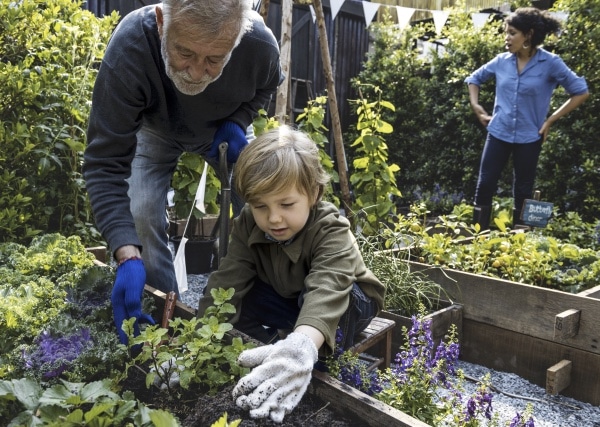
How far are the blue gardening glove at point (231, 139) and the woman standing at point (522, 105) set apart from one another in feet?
9.66

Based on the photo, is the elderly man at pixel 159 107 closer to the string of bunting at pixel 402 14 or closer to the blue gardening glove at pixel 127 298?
the blue gardening glove at pixel 127 298

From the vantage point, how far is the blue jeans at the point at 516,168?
Answer: 452cm

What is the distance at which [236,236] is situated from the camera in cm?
191

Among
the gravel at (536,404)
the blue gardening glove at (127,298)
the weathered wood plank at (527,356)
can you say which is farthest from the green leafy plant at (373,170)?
the blue gardening glove at (127,298)

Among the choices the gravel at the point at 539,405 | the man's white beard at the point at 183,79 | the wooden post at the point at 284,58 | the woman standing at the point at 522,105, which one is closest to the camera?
the man's white beard at the point at 183,79

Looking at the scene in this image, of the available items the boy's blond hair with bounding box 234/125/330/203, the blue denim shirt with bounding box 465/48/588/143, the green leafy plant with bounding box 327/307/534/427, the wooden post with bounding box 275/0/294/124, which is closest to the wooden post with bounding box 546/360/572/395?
the green leafy plant with bounding box 327/307/534/427

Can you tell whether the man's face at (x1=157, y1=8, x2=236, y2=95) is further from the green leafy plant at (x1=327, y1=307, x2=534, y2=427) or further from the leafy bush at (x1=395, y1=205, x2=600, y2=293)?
the leafy bush at (x1=395, y1=205, x2=600, y2=293)

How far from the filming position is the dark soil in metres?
1.24

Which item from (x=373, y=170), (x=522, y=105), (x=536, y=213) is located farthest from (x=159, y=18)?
(x=522, y=105)

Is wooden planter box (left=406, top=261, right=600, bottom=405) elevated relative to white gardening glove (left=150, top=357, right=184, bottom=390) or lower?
lower

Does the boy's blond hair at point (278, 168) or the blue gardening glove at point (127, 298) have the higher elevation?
the boy's blond hair at point (278, 168)

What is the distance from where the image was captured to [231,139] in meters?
2.11

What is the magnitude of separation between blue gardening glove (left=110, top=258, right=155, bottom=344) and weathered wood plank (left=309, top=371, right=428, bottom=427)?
24.1 inches

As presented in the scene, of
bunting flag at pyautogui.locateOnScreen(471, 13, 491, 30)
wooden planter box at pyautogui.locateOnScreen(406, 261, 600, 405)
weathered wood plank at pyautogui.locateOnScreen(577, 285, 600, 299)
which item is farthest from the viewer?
bunting flag at pyautogui.locateOnScreen(471, 13, 491, 30)
